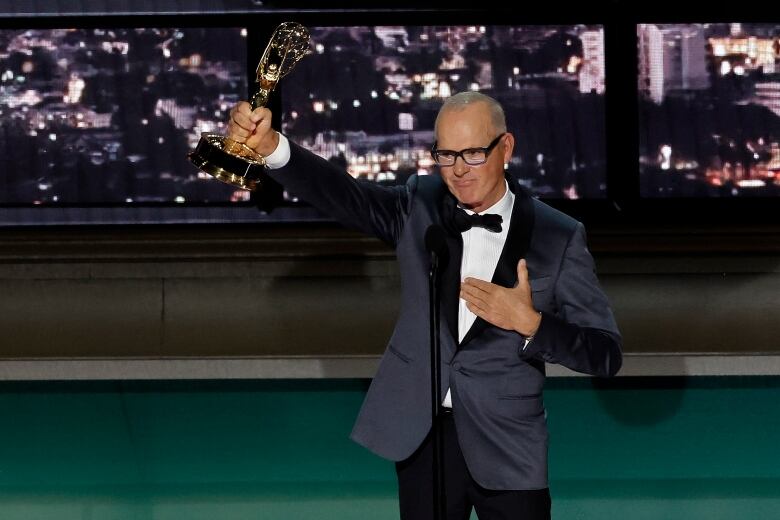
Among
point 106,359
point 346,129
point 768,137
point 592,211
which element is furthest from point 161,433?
point 768,137

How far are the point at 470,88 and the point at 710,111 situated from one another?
1.36 m

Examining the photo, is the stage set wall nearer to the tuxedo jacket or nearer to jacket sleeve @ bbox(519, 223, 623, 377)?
the tuxedo jacket

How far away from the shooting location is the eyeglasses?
8.95 ft

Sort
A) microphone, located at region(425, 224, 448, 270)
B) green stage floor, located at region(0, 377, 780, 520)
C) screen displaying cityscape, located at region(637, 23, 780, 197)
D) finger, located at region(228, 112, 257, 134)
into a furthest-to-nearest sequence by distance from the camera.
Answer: screen displaying cityscape, located at region(637, 23, 780, 197), green stage floor, located at region(0, 377, 780, 520), finger, located at region(228, 112, 257, 134), microphone, located at region(425, 224, 448, 270)

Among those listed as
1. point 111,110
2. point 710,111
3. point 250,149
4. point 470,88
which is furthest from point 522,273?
point 111,110

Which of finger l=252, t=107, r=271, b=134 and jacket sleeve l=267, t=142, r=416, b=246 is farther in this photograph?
jacket sleeve l=267, t=142, r=416, b=246

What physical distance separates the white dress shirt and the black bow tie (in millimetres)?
50

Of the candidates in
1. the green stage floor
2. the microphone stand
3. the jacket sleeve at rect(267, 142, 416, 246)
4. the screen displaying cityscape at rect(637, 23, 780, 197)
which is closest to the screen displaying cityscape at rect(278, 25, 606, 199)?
the screen displaying cityscape at rect(637, 23, 780, 197)

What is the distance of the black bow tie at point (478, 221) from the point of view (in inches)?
111

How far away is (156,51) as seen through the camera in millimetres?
7750

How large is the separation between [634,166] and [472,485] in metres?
5.01

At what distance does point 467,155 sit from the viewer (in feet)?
8.96

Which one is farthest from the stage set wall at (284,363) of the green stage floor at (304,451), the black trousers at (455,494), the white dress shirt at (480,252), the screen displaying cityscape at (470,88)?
the white dress shirt at (480,252)

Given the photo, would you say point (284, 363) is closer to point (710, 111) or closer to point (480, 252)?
point (710, 111)
